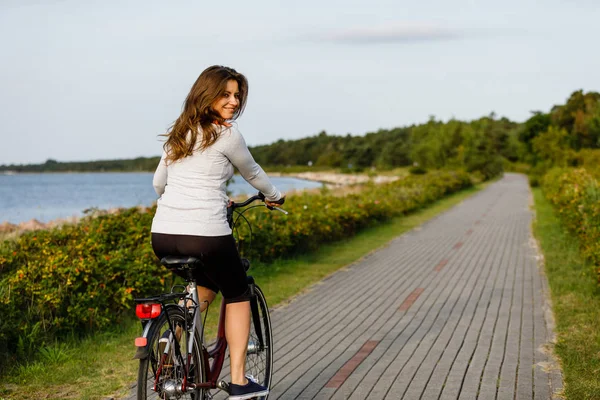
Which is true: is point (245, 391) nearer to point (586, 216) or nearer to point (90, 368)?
point (90, 368)

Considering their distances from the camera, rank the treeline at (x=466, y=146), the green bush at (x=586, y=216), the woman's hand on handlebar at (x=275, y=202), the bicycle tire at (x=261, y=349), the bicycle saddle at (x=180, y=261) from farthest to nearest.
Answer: the treeline at (x=466, y=146)
the green bush at (x=586, y=216)
the bicycle tire at (x=261, y=349)
the woman's hand on handlebar at (x=275, y=202)
the bicycle saddle at (x=180, y=261)

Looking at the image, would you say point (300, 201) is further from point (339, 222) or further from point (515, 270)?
point (515, 270)

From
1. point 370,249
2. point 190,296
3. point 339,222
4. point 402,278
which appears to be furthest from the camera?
point 339,222

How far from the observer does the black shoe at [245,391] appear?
3.88m

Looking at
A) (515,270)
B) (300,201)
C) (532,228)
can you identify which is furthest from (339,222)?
(532,228)

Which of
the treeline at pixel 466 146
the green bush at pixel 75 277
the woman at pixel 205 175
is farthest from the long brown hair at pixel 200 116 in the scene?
the treeline at pixel 466 146

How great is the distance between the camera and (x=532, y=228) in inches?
778

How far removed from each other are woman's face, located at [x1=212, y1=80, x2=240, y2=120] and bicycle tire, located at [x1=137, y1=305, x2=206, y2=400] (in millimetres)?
1052

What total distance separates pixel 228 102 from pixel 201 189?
514 millimetres

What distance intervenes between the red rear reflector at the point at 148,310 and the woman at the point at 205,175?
1.00 feet

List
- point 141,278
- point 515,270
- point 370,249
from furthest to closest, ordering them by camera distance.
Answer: point 370,249, point 515,270, point 141,278

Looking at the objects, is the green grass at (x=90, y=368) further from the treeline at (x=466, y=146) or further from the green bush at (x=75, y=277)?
the treeline at (x=466, y=146)

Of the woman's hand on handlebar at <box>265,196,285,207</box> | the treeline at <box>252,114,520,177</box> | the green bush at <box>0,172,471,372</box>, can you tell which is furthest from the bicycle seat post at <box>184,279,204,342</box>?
the treeline at <box>252,114,520,177</box>

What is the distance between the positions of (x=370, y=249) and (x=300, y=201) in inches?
82.8
